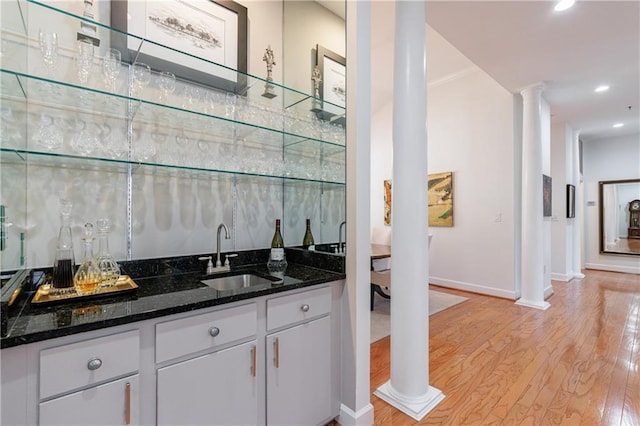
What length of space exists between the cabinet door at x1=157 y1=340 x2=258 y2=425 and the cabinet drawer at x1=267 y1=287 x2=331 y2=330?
0.16 meters

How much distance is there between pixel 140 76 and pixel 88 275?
3.55ft

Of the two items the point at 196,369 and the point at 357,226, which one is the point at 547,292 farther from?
the point at 196,369

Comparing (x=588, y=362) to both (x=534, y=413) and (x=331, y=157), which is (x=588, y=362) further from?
(x=331, y=157)

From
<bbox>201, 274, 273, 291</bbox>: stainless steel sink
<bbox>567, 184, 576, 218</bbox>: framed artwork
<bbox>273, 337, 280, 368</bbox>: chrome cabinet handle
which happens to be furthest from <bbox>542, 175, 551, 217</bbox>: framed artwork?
<bbox>273, 337, 280, 368</bbox>: chrome cabinet handle

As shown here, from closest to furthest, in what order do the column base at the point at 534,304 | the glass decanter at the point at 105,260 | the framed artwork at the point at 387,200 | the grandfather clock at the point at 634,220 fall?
1. the glass decanter at the point at 105,260
2. the column base at the point at 534,304
3. the framed artwork at the point at 387,200
4. the grandfather clock at the point at 634,220

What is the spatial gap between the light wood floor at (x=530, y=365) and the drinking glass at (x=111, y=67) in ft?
7.81

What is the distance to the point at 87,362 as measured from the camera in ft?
3.20

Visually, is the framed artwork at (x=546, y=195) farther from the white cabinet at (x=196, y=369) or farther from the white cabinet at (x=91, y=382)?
the white cabinet at (x=91, y=382)

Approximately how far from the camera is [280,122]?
2.19 m

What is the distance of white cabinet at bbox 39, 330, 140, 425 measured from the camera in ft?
3.02

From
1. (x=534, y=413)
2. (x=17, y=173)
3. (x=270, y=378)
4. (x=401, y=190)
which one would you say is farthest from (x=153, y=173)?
(x=534, y=413)

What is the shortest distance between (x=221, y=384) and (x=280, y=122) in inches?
65.5

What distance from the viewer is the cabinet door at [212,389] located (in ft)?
3.75

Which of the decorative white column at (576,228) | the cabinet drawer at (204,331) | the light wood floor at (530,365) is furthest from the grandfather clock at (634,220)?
the cabinet drawer at (204,331)
